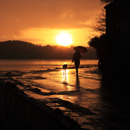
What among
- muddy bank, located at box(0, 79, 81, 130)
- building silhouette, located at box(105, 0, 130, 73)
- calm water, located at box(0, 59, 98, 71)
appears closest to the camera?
muddy bank, located at box(0, 79, 81, 130)

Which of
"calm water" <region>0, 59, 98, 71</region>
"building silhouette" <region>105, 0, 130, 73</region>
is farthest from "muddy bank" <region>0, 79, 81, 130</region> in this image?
"calm water" <region>0, 59, 98, 71</region>

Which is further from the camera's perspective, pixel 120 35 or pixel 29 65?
pixel 29 65

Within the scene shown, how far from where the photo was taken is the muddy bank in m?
5.33

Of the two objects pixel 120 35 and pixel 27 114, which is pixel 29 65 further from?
pixel 27 114

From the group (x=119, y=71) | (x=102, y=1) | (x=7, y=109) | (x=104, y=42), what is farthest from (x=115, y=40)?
(x=7, y=109)

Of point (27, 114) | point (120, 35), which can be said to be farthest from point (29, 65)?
point (27, 114)

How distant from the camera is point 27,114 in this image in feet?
26.1

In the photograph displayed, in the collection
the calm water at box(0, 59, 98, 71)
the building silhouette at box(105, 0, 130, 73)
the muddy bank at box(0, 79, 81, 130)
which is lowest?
the calm water at box(0, 59, 98, 71)

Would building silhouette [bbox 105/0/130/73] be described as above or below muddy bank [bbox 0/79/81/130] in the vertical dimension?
above

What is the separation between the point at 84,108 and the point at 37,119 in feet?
4.59

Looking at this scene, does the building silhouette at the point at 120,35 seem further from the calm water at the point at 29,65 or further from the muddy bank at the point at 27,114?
the calm water at the point at 29,65

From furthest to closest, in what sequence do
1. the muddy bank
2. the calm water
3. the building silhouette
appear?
the calm water, the building silhouette, the muddy bank

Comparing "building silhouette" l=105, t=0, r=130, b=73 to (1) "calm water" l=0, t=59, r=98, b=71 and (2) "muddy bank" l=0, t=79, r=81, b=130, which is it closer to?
(2) "muddy bank" l=0, t=79, r=81, b=130

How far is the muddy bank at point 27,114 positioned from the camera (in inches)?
210
